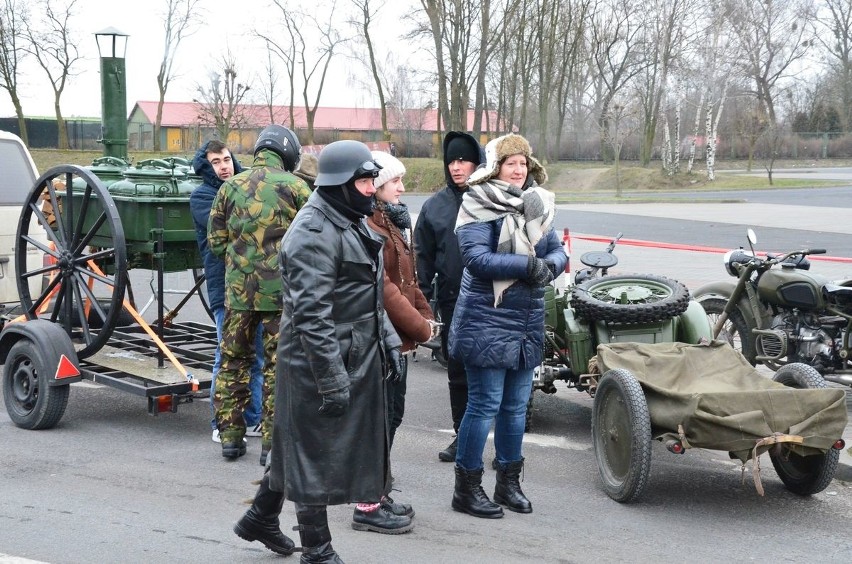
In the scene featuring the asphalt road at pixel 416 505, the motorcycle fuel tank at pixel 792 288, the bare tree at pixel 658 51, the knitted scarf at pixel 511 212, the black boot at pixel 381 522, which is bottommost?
the asphalt road at pixel 416 505

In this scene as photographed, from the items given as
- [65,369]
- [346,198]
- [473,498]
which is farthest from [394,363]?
[65,369]

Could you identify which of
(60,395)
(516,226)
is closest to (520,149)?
(516,226)

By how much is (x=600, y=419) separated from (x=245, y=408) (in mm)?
2103

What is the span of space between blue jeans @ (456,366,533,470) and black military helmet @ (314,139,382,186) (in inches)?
53.2

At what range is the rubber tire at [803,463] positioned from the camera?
513 cm

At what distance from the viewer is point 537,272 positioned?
4816mm

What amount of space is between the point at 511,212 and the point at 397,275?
0.65 meters

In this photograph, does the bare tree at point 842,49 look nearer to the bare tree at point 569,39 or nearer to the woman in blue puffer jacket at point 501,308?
the bare tree at point 569,39

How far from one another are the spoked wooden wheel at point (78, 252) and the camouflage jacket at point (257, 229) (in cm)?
84

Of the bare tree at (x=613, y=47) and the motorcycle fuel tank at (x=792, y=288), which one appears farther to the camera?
the bare tree at (x=613, y=47)

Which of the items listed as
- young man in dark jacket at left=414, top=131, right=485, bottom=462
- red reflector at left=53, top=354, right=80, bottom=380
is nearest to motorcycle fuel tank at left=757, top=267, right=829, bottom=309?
young man in dark jacket at left=414, top=131, right=485, bottom=462

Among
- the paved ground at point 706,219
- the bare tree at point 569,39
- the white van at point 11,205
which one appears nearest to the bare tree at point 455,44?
the bare tree at point 569,39

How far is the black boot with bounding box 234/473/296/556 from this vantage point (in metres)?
4.20

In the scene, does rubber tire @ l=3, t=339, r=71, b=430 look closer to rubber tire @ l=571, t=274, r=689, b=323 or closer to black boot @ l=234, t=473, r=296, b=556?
black boot @ l=234, t=473, r=296, b=556
